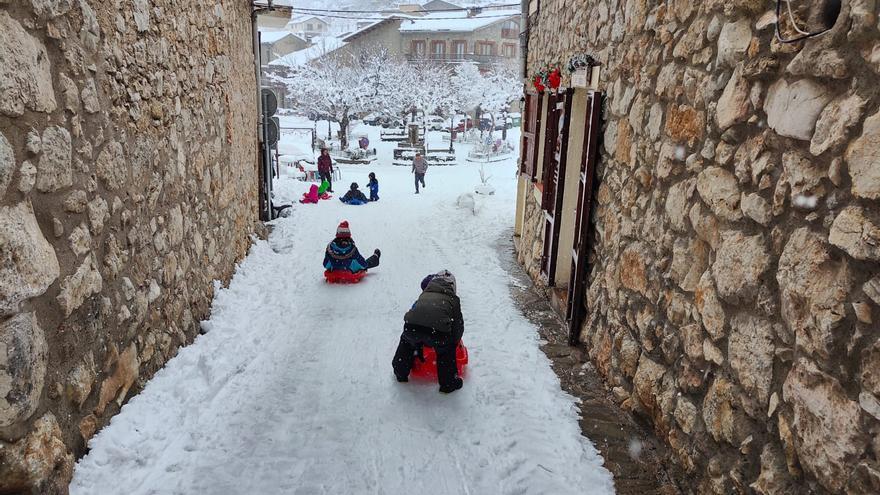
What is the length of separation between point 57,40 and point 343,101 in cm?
2984

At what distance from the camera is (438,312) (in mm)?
4508

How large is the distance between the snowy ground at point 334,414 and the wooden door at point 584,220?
50 cm

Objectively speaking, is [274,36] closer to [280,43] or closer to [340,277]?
[280,43]

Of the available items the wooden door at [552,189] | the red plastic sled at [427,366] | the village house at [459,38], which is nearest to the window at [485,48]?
the village house at [459,38]

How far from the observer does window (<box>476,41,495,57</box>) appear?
45.9 metres

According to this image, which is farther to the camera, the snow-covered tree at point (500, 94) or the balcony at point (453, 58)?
the balcony at point (453, 58)

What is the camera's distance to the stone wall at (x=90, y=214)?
2.44 meters

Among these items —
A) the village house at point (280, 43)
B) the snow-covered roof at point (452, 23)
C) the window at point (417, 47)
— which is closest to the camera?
the snow-covered roof at point (452, 23)

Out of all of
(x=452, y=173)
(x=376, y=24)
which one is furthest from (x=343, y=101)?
(x=376, y=24)

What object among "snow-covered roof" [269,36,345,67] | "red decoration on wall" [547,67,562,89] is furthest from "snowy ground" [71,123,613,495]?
"snow-covered roof" [269,36,345,67]

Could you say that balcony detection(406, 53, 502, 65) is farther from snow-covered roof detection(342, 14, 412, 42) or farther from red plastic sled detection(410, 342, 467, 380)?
red plastic sled detection(410, 342, 467, 380)

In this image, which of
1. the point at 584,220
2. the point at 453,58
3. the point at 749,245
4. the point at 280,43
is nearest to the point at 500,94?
the point at 453,58

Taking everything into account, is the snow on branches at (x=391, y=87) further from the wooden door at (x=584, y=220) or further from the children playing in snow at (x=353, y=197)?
the wooden door at (x=584, y=220)

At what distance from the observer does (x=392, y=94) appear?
3488 cm
